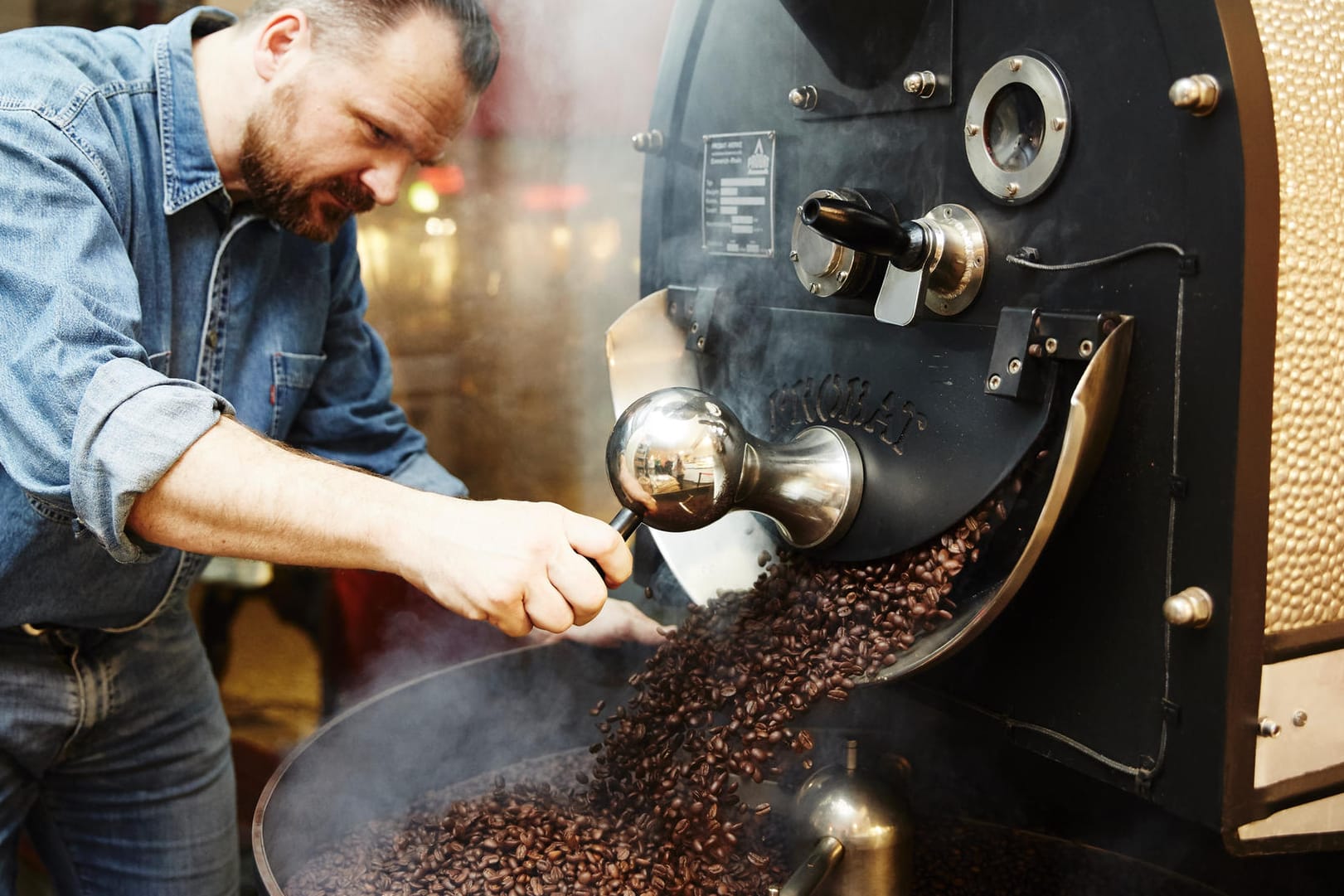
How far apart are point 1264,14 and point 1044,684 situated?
672 millimetres

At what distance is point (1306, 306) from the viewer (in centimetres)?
88

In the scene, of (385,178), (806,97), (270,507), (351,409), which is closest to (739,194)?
(806,97)

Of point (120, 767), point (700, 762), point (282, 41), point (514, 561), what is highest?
point (282, 41)

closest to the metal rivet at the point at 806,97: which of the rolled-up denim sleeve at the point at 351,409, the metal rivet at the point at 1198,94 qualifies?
the metal rivet at the point at 1198,94

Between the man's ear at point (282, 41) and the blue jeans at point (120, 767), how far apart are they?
96 cm

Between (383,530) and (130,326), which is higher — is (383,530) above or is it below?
below

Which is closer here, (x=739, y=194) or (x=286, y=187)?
(x=739, y=194)

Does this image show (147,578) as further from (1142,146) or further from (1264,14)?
(1264,14)

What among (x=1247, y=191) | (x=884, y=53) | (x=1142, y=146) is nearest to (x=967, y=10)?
(x=884, y=53)

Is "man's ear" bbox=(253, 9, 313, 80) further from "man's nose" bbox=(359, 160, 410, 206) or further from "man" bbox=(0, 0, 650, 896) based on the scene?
"man's nose" bbox=(359, 160, 410, 206)

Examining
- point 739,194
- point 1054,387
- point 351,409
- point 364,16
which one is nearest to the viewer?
point 1054,387

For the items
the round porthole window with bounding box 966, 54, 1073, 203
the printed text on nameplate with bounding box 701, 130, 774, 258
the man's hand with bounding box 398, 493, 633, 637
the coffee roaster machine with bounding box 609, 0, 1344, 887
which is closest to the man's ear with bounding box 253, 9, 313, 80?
the printed text on nameplate with bounding box 701, 130, 774, 258

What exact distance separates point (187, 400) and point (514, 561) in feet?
1.33

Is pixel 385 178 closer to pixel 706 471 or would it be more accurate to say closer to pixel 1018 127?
pixel 706 471
